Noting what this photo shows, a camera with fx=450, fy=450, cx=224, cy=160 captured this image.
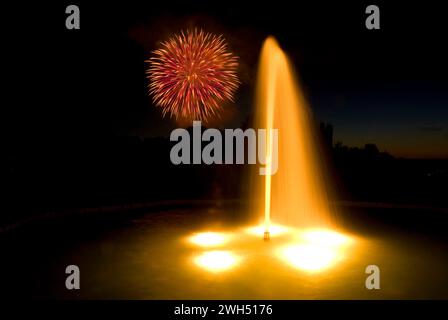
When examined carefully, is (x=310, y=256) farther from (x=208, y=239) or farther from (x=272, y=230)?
(x=272, y=230)

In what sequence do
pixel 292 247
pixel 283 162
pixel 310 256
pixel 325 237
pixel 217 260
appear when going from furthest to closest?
1. pixel 283 162
2. pixel 325 237
3. pixel 292 247
4. pixel 310 256
5. pixel 217 260

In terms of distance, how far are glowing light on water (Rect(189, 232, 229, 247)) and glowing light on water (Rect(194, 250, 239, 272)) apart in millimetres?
1364

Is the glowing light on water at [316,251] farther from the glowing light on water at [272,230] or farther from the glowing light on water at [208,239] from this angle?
the glowing light on water at [208,239]

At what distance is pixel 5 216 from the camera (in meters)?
20.4

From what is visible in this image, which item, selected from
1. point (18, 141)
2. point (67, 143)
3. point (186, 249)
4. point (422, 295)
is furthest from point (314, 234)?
point (67, 143)

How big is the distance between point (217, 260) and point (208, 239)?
3541mm

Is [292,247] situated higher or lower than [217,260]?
higher

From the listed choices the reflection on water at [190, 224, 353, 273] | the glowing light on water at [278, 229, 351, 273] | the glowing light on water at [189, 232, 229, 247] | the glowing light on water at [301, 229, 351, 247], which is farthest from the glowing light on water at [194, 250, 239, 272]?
the glowing light on water at [301, 229, 351, 247]

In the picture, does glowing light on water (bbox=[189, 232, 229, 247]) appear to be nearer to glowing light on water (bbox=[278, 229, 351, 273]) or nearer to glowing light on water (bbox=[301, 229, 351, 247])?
glowing light on water (bbox=[278, 229, 351, 273])

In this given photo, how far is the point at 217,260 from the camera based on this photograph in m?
14.9

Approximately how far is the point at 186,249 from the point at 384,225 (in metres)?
11.1

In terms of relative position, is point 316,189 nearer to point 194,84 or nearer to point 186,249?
point 194,84

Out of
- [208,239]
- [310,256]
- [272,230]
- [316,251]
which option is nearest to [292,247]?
[316,251]

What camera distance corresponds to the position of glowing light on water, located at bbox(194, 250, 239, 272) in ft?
46.0
